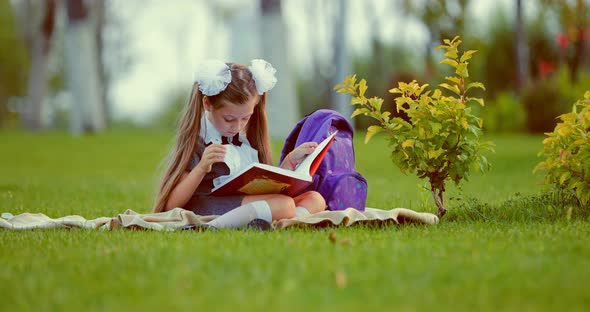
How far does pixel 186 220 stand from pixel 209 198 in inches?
13.7

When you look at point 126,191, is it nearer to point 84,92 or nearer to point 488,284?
point 488,284

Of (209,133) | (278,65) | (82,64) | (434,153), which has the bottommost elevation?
(434,153)

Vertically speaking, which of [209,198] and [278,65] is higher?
[278,65]

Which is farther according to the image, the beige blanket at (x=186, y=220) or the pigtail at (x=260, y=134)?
the pigtail at (x=260, y=134)

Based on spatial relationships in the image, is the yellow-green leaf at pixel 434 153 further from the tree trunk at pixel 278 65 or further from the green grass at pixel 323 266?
the tree trunk at pixel 278 65

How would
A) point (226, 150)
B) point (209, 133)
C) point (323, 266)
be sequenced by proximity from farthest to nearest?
point (209, 133) < point (226, 150) < point (323, 266)

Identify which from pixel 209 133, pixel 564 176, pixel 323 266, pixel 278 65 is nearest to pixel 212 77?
pixel 209 133

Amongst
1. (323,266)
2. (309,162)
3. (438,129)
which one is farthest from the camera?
(438,129)

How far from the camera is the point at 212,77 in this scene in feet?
17.1

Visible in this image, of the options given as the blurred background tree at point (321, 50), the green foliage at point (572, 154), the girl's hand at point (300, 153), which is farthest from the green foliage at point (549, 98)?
the girl's hand at point (300, 153)

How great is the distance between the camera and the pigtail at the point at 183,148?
5273mm

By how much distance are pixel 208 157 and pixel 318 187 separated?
1046 mm

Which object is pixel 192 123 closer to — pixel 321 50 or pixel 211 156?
pixel 211 156

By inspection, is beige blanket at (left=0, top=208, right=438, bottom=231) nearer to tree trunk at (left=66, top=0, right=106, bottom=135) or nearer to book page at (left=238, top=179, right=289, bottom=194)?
book page at (left=238, top=179, right=289, bottom=194)
